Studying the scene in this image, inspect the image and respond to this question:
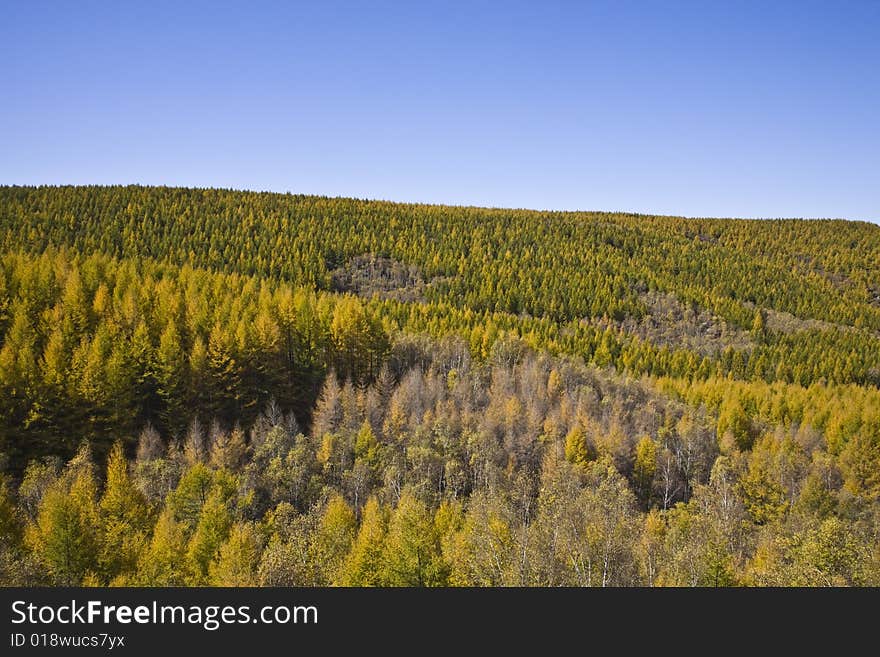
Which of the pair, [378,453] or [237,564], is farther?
[378,453]

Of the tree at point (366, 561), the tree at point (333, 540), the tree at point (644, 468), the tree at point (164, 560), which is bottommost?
the tree at point (644, 468)

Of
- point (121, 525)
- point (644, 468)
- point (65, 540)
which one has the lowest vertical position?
point (644, 468)

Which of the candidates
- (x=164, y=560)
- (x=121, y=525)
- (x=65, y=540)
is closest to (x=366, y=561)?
(x=164, y=560)

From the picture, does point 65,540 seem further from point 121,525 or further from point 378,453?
point 378,453

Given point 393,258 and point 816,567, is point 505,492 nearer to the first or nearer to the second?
point 816,567

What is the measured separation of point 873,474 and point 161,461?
96.3 metres

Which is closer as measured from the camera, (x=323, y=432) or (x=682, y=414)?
(x=323, y=432)

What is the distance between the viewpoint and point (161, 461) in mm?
56625

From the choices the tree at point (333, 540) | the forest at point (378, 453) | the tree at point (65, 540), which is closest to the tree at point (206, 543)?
the forest at point (378, 453)

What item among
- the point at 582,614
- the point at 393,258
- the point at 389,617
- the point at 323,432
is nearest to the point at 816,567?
the point at 582,614

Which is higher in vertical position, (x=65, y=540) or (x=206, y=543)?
(x=65, y=540)

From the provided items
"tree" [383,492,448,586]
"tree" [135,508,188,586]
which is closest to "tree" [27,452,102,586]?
A: "tree" [135,508,188,586]

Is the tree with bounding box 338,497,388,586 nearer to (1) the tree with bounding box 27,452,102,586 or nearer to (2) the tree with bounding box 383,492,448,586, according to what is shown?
(2) the tree with bounding box 383,492,448,586

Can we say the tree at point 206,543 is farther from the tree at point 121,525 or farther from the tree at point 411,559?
the tree at point 411,559
